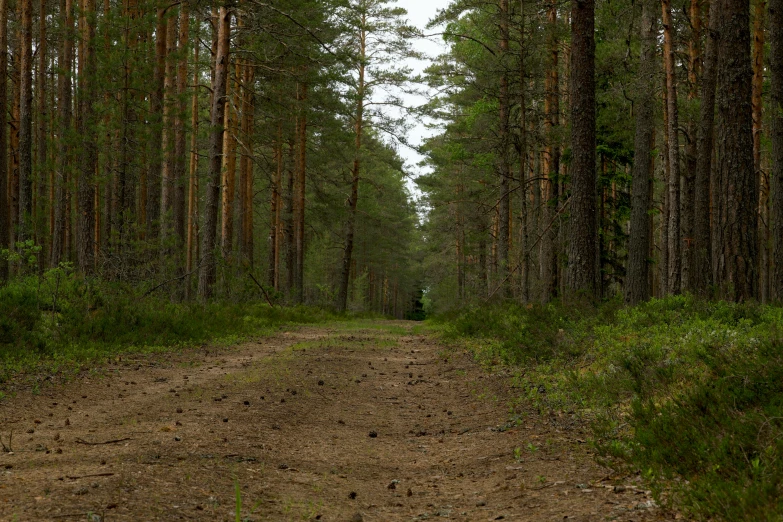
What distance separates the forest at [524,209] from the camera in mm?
5121

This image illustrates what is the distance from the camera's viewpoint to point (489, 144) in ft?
85.0

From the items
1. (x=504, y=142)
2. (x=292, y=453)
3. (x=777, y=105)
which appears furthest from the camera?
(x=504, y=142)

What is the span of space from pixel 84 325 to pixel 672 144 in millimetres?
15169

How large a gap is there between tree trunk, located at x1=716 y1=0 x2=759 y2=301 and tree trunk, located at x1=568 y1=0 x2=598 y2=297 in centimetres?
247

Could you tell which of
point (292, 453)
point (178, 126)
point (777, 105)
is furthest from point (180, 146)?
point (292, 453)

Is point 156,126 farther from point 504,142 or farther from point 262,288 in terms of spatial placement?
point 504,142

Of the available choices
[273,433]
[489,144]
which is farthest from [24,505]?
[489,144]

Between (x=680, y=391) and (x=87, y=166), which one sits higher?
(x=87, y=166)

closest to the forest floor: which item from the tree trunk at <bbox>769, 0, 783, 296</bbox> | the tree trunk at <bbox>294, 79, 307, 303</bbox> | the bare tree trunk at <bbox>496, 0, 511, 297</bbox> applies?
the tree trunk at <bbox>769, 0, 783, 296</bbox>

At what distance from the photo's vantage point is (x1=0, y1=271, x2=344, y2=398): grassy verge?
889 cm

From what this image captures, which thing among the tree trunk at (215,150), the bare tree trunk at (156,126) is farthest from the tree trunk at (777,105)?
the bare tree trunk at (156,126)

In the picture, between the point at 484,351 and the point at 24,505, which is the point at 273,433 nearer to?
the point at 24,505

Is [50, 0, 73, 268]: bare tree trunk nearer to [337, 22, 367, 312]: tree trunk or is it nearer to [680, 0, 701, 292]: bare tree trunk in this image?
[337, 22, 367, 312]: tree trunk

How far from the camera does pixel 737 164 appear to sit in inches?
414
